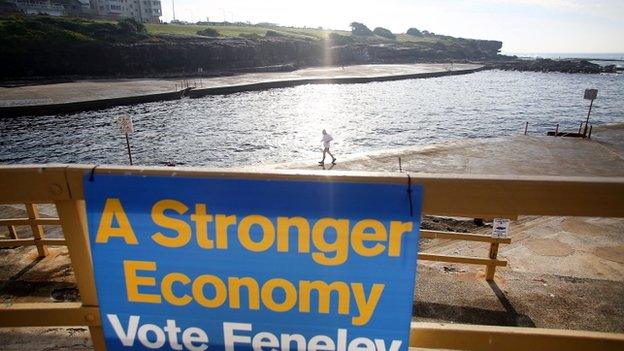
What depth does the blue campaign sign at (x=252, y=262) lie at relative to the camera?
4.65 feet

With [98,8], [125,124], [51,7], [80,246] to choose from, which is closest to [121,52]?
[51,7]

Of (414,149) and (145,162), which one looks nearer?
(414,149)

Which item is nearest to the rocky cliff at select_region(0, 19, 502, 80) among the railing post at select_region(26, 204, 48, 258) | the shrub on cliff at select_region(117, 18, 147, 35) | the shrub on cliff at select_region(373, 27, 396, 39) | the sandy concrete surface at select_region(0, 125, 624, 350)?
the shrub on cliff at select_region(117, 18, 147, 35)

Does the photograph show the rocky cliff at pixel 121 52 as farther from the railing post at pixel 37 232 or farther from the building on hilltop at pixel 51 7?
the railing post at pixel 37 232

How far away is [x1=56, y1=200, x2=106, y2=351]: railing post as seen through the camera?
1.51 meters

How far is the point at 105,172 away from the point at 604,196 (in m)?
1.87

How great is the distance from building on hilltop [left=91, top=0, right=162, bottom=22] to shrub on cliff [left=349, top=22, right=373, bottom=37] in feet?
283

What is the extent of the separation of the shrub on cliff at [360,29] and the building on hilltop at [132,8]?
86.1 meters

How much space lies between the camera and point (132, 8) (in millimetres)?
129000

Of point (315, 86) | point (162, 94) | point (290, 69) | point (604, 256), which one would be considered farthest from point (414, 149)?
point (290, 69)

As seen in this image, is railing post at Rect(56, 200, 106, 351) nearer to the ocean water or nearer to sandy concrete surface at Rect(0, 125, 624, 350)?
sandy concrete surface at Rect(0, 125, 624, 350)

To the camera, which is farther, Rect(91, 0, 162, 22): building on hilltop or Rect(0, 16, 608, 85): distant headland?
Rect(91, 0, 162, 22): building on hilltop

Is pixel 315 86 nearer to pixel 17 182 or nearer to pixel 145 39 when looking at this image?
A: pixel 145 39

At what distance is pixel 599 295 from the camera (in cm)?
448
